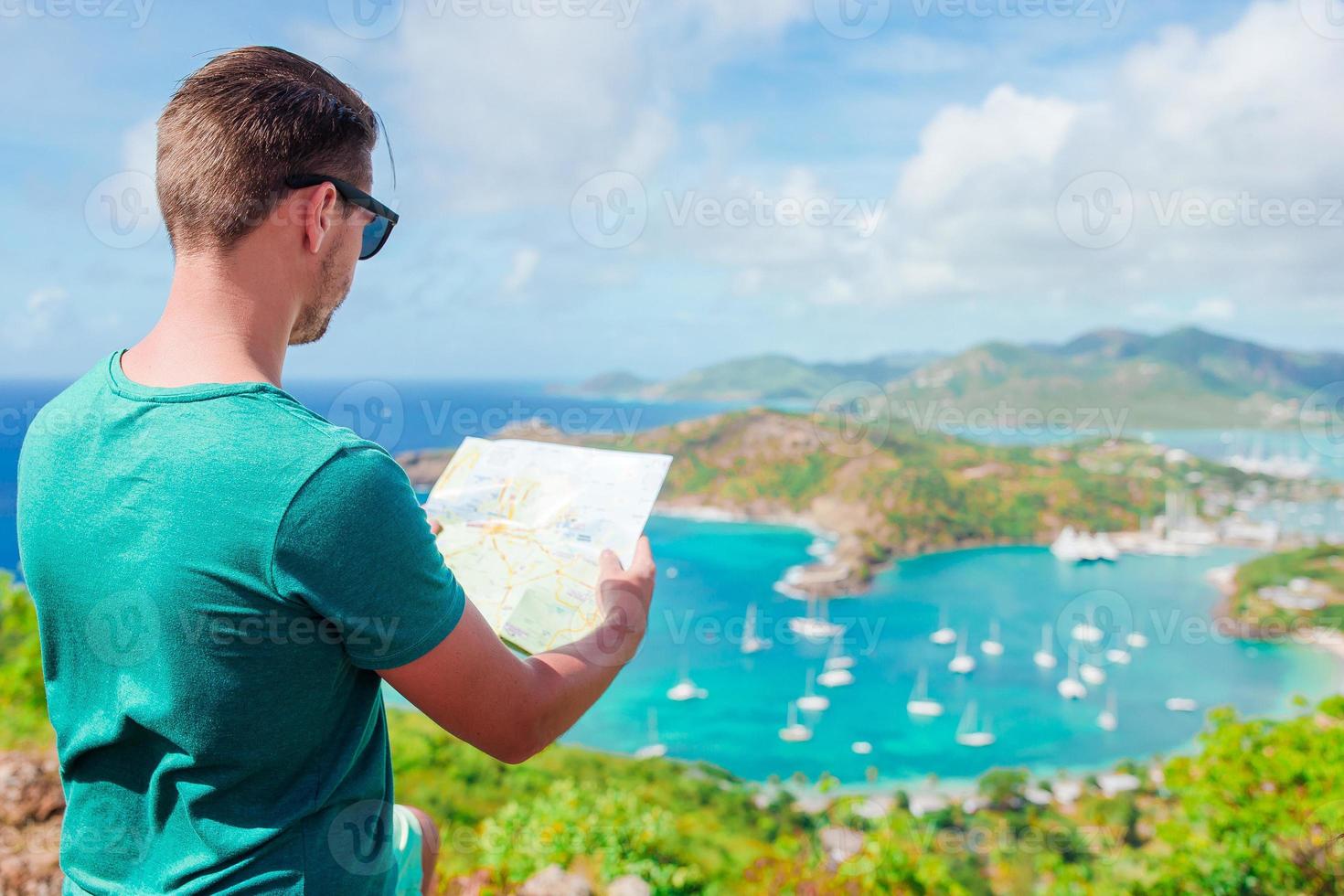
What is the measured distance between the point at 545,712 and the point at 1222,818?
16.6 ft

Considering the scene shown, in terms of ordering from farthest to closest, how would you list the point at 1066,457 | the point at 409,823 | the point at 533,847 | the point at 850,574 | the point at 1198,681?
the point at 1066,457
the point at 850,574
the point at 1198,681
the point at 533,847
the point at 409,823

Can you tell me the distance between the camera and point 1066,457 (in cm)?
5647

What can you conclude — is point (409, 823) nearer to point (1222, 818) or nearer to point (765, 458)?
point (1222, 818)

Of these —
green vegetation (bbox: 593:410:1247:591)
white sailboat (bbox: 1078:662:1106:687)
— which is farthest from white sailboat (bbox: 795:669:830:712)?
green vegetation (bbox: 593:410:1247:591)

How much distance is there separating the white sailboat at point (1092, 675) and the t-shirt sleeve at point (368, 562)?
41.5 m

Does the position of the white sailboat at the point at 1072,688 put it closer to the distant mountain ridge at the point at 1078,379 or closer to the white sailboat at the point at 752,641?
the white sailboat at the point at 752,641

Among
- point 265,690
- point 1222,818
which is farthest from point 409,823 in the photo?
point 1222,818

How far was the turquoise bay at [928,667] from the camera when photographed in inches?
1238

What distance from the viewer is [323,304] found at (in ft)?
3.34

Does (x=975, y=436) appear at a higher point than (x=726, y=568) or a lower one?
higher

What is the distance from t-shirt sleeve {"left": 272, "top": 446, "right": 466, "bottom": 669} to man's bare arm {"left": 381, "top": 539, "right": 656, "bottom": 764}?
0.10 feet

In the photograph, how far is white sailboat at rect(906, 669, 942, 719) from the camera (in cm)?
3328

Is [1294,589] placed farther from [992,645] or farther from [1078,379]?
[1078,379]

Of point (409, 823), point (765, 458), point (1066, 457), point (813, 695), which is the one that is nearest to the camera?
point (409, 823)
